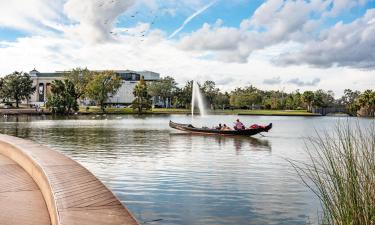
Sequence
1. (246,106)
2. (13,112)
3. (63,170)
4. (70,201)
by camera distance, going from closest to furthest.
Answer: (70,201) < (63,170) < (13,112) < (246,106)

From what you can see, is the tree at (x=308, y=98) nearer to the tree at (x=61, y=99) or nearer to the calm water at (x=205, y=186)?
the tree at (x=61, y=99)

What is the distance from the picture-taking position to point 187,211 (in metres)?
9.48

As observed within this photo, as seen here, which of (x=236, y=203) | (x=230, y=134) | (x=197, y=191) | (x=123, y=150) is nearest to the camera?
(x=236, y=203)

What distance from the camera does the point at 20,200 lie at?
22.9 feet

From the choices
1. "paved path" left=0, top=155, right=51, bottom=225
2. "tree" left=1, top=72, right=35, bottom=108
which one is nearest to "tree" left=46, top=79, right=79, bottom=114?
"tree" left=1, top=72, right=35, bottom=108

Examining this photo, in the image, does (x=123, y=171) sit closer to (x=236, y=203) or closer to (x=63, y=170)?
(x=236, y=203)

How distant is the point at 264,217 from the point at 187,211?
5.96 feet

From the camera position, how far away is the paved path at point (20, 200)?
602 cm

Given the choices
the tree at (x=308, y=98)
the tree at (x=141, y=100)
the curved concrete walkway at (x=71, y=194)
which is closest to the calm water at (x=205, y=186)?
the curved concrete walkway at (x=71, y=194)

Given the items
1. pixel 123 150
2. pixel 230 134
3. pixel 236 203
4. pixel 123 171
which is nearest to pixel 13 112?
pixel 230 134

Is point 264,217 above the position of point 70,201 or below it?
below

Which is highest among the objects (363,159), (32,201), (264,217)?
(363,159)

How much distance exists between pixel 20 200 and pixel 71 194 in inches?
55.8

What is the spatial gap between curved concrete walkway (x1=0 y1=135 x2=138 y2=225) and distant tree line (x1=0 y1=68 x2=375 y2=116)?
254 feet
